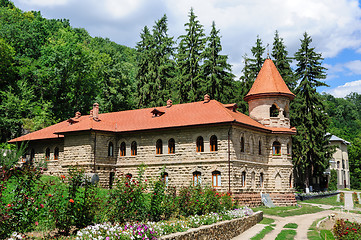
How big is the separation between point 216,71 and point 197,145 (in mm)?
17186

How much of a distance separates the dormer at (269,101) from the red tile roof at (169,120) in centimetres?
85

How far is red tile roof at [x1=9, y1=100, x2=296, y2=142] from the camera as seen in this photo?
30.6m

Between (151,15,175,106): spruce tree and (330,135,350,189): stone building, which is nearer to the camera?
(151,15,175,106): spruce tree

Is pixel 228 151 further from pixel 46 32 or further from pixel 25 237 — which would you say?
pixel 46 32

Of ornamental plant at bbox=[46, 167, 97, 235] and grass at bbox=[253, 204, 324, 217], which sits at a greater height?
ornamental plant at bbox=[46, 167, 97, 235]

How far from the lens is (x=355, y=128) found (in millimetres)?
103938

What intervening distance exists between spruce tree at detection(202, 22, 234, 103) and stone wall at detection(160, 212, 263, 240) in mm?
23713

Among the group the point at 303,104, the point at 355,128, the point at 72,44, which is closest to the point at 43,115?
the point at 72,44

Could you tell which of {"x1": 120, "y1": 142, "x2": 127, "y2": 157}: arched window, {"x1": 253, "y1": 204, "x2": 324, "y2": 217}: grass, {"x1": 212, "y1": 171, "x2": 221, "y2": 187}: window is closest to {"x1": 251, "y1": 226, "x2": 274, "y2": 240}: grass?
{"x1": 253, "y1": 204, "x2": 324, "y2": 217}: grass

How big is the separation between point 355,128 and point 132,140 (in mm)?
86502

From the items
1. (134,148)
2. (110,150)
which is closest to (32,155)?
(110,150)

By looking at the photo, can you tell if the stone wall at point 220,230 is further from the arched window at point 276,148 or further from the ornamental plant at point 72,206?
the arched window at point 276,148

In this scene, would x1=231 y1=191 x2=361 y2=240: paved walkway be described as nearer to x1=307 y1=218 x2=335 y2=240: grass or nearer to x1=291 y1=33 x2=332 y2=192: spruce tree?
x1=307 y1=218 x2=335 y2=240: grass

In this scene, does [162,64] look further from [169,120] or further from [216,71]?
[169,120]
